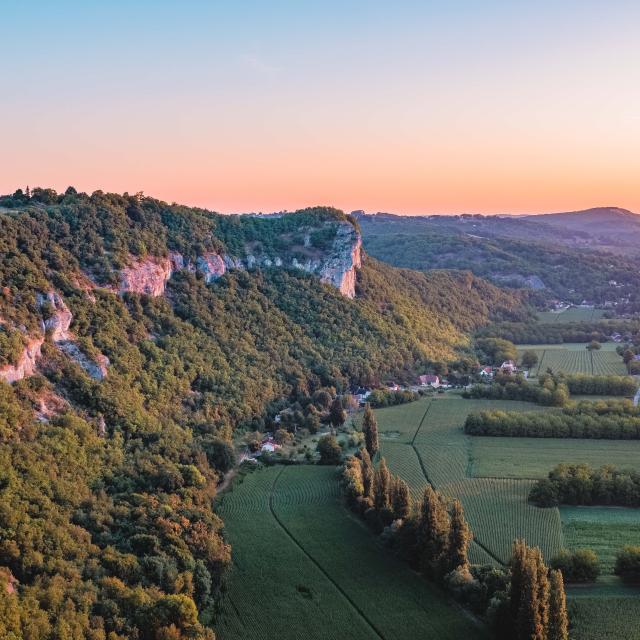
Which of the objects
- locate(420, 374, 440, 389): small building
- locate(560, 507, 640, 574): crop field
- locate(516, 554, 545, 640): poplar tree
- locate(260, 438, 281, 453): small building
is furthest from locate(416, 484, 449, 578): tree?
locate(420, 374, 440, 389): small building

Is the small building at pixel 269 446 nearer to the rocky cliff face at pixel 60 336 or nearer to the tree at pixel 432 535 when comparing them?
the rocky cliff face at pixel 60 336

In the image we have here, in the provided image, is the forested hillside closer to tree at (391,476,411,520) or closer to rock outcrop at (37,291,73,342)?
rock outcrop at (37,291,73,342)

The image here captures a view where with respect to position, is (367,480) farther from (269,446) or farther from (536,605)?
(536,605)

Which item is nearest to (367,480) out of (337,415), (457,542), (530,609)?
(457,542)

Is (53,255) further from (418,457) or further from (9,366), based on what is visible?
(418,457)

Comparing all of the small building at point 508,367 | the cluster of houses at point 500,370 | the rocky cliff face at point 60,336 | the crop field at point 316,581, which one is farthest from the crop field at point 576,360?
the rocky cliff face at point 60,336
